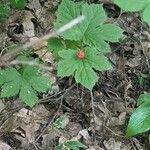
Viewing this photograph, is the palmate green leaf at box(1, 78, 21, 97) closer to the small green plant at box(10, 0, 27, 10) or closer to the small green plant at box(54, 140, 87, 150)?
the small green plant at box(54, 140, 87, 150)

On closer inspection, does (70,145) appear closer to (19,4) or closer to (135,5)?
(135,5)

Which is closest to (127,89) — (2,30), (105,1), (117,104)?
(117,104)

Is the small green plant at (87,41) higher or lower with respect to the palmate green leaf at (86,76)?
higher

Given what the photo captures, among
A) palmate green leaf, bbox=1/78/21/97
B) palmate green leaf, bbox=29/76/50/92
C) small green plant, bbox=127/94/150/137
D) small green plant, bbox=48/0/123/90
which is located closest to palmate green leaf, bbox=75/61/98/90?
small green plant, bbox=48/0/123/90

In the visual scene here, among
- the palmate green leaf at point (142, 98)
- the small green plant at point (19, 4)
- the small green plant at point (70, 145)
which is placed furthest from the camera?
the small green plant at point (19, 4)

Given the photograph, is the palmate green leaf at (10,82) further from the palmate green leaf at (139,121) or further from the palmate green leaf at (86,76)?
the palmate green leaf at (139,121)

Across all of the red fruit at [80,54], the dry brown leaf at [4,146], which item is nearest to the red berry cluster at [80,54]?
the red fruit at [80,54]

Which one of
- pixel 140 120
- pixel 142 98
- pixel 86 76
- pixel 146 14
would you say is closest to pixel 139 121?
pixel 140 120
